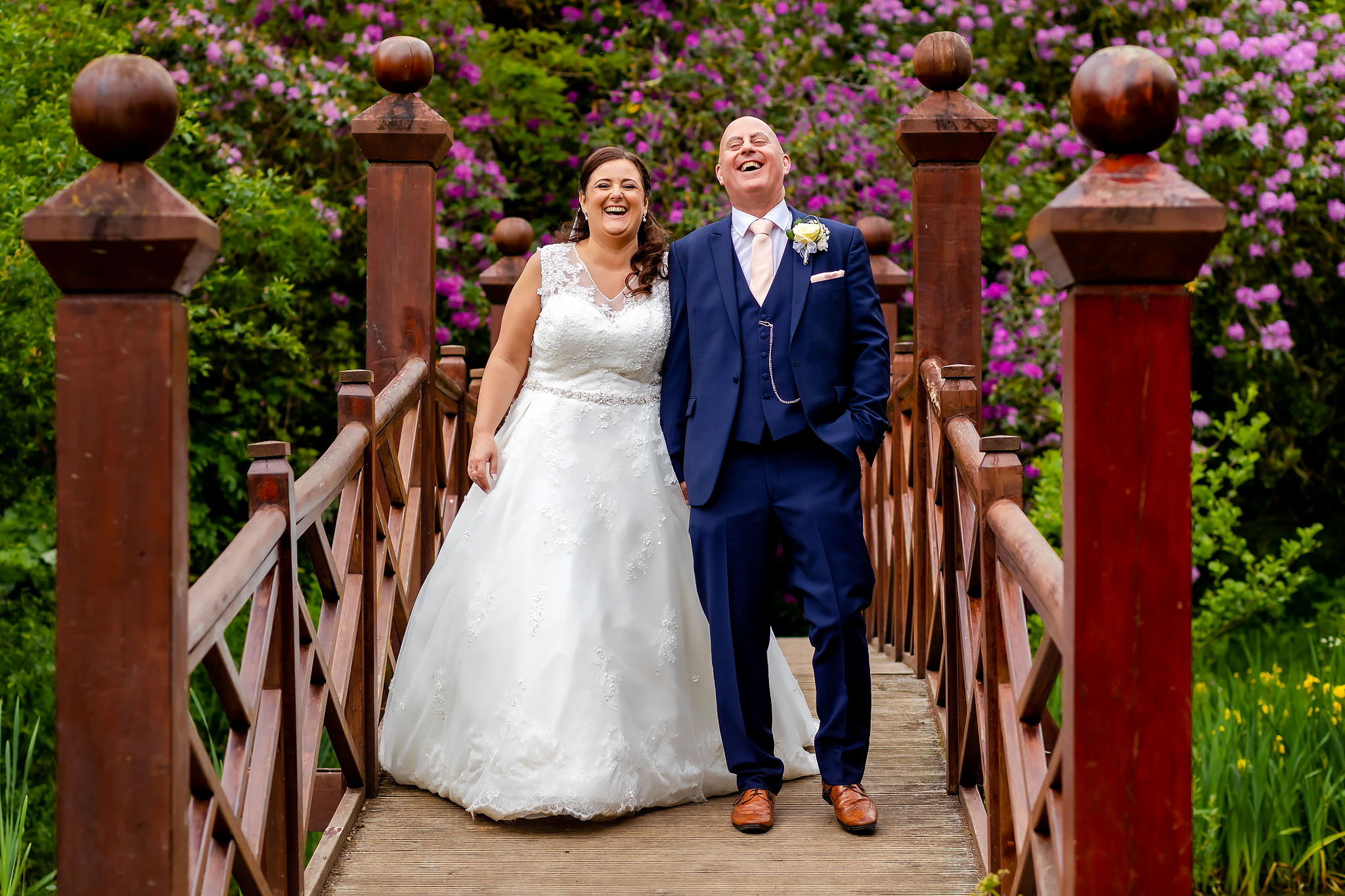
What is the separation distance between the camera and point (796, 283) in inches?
125

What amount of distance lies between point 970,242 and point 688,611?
1.44 m

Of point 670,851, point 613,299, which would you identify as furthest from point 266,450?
point 670,851

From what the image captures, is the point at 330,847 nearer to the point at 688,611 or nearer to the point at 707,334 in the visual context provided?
the point at 688,611

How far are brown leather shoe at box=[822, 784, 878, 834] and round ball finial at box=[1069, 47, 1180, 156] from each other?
1860 millimetres

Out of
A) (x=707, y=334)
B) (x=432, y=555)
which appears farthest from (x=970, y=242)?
(x=432, y=555)

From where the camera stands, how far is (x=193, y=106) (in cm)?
656

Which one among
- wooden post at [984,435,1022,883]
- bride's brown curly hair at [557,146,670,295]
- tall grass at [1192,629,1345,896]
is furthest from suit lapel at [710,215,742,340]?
tall grass at [1192,629,1345,896]

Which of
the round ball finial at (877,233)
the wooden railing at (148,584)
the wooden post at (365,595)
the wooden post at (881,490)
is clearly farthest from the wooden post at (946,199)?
the wooden railing at (148,584)

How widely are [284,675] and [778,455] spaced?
48.8 inches

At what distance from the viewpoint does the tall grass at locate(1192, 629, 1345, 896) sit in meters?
3.80

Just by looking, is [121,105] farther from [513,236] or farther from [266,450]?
[513,236]

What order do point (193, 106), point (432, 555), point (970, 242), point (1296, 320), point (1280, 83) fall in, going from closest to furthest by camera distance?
point (970, 242)
point (432, 555)
point (193, 106)
point (1280, 83)
point (1296, 320)

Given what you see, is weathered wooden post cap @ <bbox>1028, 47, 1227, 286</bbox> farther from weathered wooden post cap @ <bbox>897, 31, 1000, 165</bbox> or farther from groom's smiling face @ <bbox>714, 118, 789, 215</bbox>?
weathered wooden post cap @ <bbox>897, 31, 1000, 165</bbox>

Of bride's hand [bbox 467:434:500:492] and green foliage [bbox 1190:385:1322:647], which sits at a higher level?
bride's hand [bbox 467:434:500:492]
